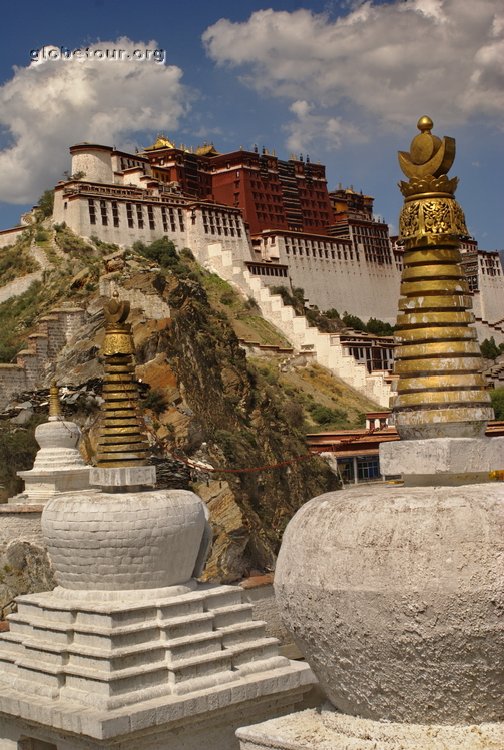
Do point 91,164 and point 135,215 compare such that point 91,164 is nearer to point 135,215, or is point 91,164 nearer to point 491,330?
point 135,215

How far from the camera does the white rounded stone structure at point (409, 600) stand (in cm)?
482

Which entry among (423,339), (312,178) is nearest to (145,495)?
(423,339)

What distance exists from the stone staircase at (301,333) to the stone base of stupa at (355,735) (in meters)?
53.5

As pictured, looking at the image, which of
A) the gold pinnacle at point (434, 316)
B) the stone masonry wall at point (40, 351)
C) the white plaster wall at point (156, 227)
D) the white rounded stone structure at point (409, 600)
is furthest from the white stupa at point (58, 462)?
the white plaster wall at point (156, 227)

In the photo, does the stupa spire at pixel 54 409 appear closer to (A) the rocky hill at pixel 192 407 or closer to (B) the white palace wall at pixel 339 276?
(A) the rocky hill at pixel 192 407

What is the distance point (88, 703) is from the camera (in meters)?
10.7

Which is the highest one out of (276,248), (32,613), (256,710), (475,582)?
(276,248)

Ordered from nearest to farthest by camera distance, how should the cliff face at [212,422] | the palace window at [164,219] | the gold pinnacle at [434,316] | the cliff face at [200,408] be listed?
the gold pinnacle at [434,316] < the cliff face at [212,422] < the cliff face at [200,408] < the palace window at [164,219]

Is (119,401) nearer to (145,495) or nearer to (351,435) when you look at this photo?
(145,495)

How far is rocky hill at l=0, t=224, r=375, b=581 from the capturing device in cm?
2934

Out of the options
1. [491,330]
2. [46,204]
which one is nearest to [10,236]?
[46,204]

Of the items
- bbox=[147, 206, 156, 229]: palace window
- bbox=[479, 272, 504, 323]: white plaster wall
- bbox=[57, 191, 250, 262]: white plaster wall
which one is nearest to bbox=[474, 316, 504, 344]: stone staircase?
bbox=[479, 272, 504, 323]: white plaster wall

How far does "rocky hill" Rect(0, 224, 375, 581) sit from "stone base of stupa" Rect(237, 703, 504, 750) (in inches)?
800

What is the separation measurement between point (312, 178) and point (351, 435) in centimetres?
3657
